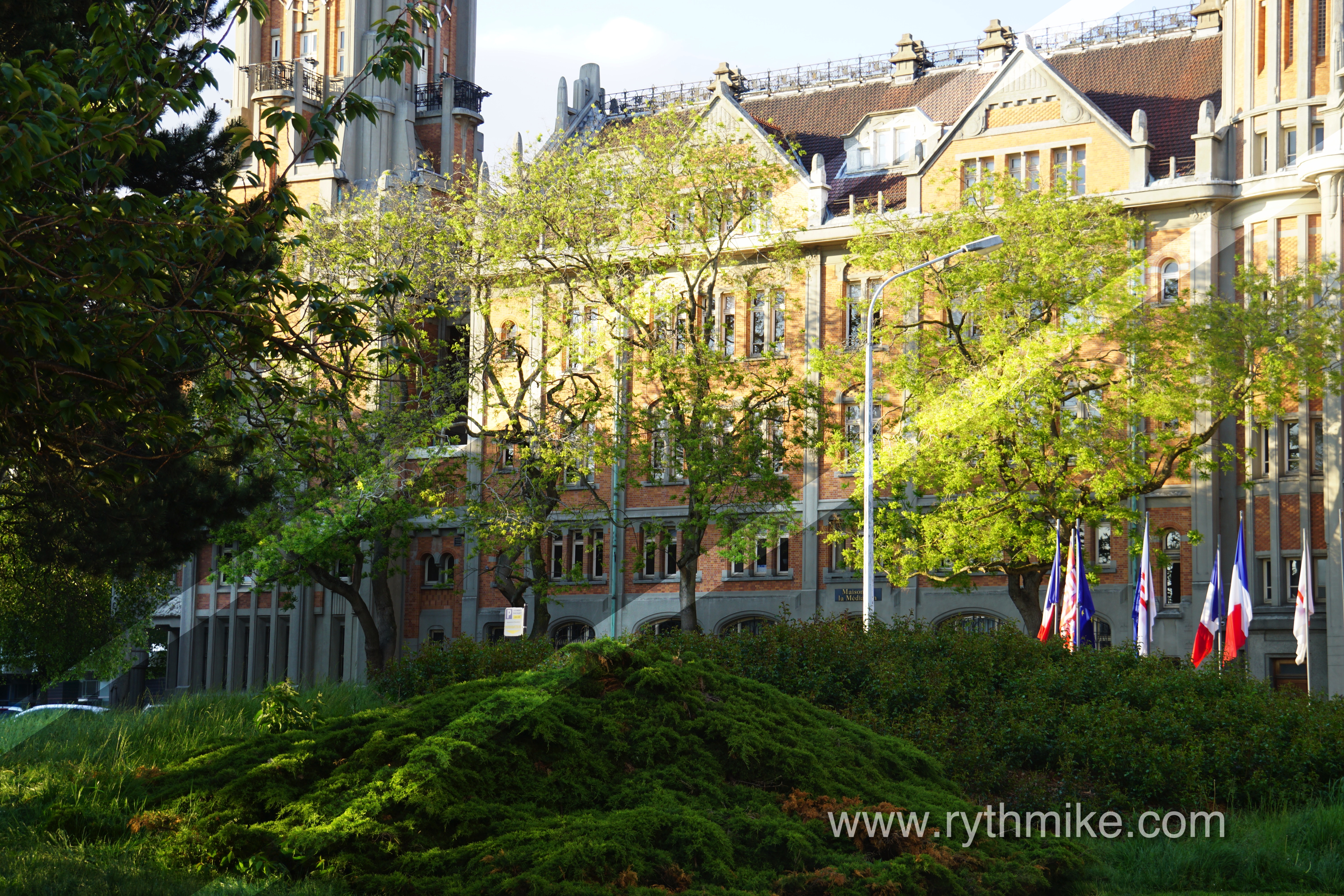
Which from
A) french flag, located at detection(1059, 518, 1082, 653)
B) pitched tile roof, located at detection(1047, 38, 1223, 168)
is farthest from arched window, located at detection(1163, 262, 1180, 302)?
french flag, located at detection(1059, 518, 1082, 653)

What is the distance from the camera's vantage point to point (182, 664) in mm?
58750

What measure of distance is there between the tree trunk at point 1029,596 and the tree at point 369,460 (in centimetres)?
1494

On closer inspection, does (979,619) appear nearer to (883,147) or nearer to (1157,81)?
(883,147)

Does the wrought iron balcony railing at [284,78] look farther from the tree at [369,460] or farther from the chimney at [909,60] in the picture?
the chimney at [909,60]

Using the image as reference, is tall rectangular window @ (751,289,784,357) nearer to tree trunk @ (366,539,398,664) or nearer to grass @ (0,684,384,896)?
tree trunk @ (366,539,398,664)

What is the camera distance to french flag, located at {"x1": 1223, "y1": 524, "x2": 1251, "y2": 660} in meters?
29.9

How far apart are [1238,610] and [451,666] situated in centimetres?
1839

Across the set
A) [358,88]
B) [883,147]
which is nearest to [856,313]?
[883,147]

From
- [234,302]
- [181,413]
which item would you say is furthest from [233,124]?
[234,302]

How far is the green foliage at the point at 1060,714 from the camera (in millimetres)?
15055

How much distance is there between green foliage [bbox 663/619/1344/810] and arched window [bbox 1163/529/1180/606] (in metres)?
22.1

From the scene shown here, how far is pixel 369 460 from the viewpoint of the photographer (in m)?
39.4

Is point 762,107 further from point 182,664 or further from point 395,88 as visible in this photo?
point 182,664

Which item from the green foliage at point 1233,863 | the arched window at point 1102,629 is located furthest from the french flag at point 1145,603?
the green foliage at point 1233,863
